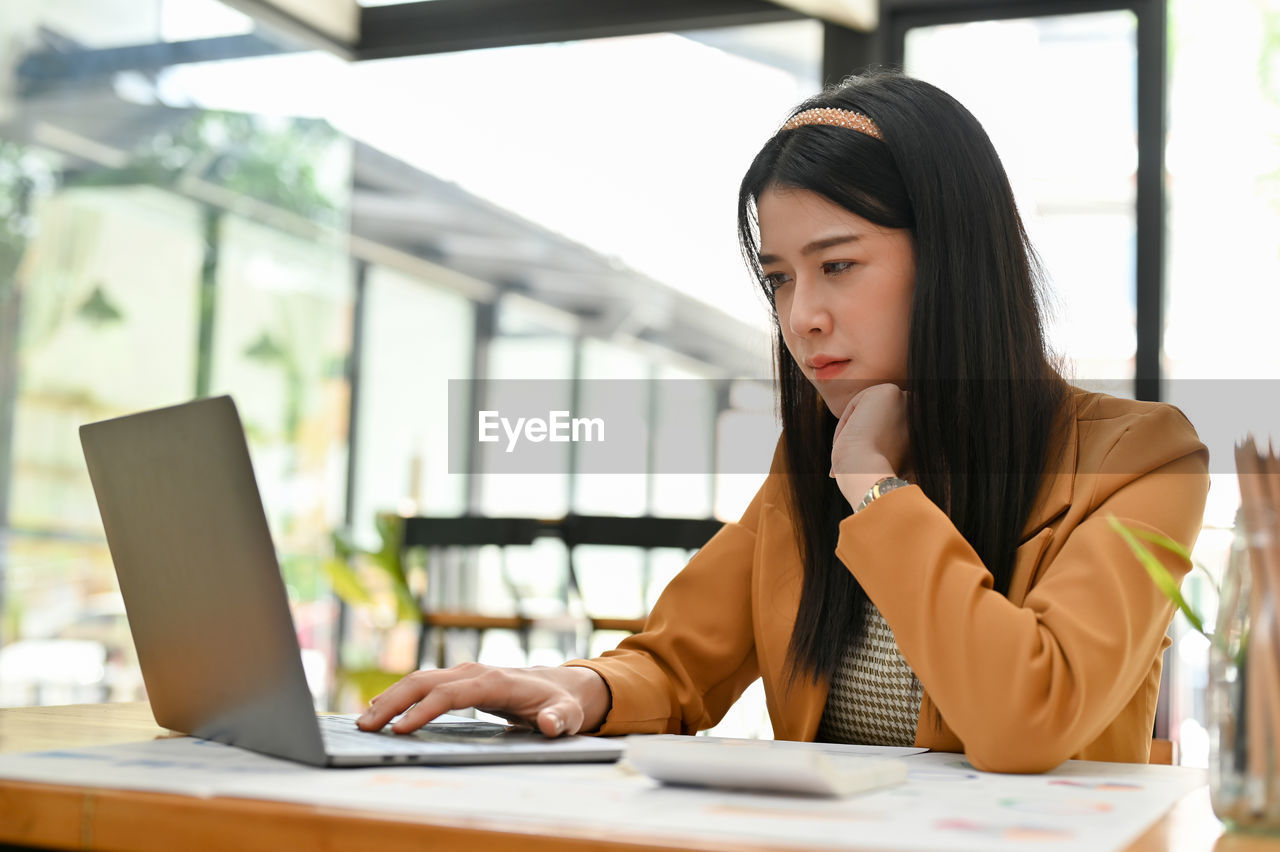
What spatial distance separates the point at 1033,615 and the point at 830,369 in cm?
42

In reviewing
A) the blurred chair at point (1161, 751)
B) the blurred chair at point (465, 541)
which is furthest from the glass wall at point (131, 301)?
the blurred chair at point (1161, 751)

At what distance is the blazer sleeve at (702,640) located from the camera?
1274 mm

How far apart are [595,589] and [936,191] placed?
10.9ft

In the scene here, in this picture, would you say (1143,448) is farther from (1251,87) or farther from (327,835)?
(1251,87)

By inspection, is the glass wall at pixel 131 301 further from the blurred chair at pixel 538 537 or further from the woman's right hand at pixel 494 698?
the woman's right hand at pixel 494 698

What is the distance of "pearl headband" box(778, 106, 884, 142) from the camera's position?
1277mm

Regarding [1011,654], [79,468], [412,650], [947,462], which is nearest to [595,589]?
[412,650]

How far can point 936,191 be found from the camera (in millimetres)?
1247

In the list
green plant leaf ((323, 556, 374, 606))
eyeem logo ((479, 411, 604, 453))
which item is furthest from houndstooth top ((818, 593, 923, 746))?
green plant leaf ((323, 556, 374, 606))

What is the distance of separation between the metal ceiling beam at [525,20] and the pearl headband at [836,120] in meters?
2.45

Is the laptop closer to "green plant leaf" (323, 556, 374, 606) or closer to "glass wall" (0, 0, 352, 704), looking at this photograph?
"glass wall" (0, 0, 352, 704)

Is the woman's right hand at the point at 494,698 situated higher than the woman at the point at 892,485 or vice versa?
the woman at the point at 892,485

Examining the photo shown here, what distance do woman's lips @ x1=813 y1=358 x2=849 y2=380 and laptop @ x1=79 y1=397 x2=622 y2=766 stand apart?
1.64 feet

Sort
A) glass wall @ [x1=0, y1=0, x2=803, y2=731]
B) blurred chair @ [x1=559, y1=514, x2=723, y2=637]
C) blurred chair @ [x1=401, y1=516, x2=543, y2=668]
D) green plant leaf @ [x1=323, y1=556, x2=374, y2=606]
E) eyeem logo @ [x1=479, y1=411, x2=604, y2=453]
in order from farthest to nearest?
green plant leaf @ [x1=323, y1=556, x2=374, y2=606] → blurred chair @ [x1=401, y1=516, x2=543, y2=668] → glass wall @ [x1=0, y1=0, x2=803, y2=731] → blurred chair @ [x1=559, y1=514, x2=723, y2=637] → eyeem logo @ [x1=479, y1=411, x2=604, y2=453]
